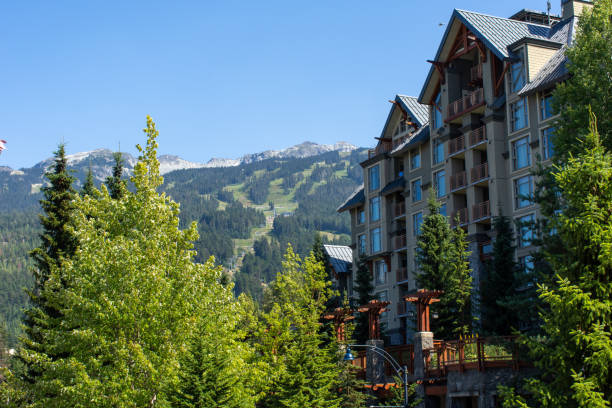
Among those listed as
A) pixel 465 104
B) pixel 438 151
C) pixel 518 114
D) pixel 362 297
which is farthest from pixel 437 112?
pixel 362 297

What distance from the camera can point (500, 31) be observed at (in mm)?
51188

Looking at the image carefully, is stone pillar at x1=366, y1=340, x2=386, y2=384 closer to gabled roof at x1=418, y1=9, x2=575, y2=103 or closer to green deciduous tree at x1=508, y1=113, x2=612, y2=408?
green deciduous tree at x1=508, y1=113, x2=612, y2=408

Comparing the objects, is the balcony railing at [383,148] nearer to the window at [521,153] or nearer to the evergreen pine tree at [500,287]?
the window at [521,153]

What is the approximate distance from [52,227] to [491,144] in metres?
28.0

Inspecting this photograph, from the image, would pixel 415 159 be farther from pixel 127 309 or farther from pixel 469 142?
pixel 127 309

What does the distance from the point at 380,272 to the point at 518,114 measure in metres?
20.2

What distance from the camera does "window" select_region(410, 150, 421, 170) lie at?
5864cm

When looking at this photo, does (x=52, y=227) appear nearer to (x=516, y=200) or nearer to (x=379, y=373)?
(x=379, y=373)

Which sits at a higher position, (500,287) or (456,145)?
(456,145)

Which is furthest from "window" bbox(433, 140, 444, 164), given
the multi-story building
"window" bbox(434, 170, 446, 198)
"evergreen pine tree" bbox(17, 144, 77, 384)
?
"evergreen pine tree" bbox(17, 144, 77, 384)

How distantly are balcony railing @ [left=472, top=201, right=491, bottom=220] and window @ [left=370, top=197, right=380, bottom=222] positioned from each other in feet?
45.7

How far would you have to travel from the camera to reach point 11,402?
1243 inches

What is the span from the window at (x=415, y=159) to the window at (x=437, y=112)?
10.4 ft

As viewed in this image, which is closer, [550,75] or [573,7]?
[550,75]
